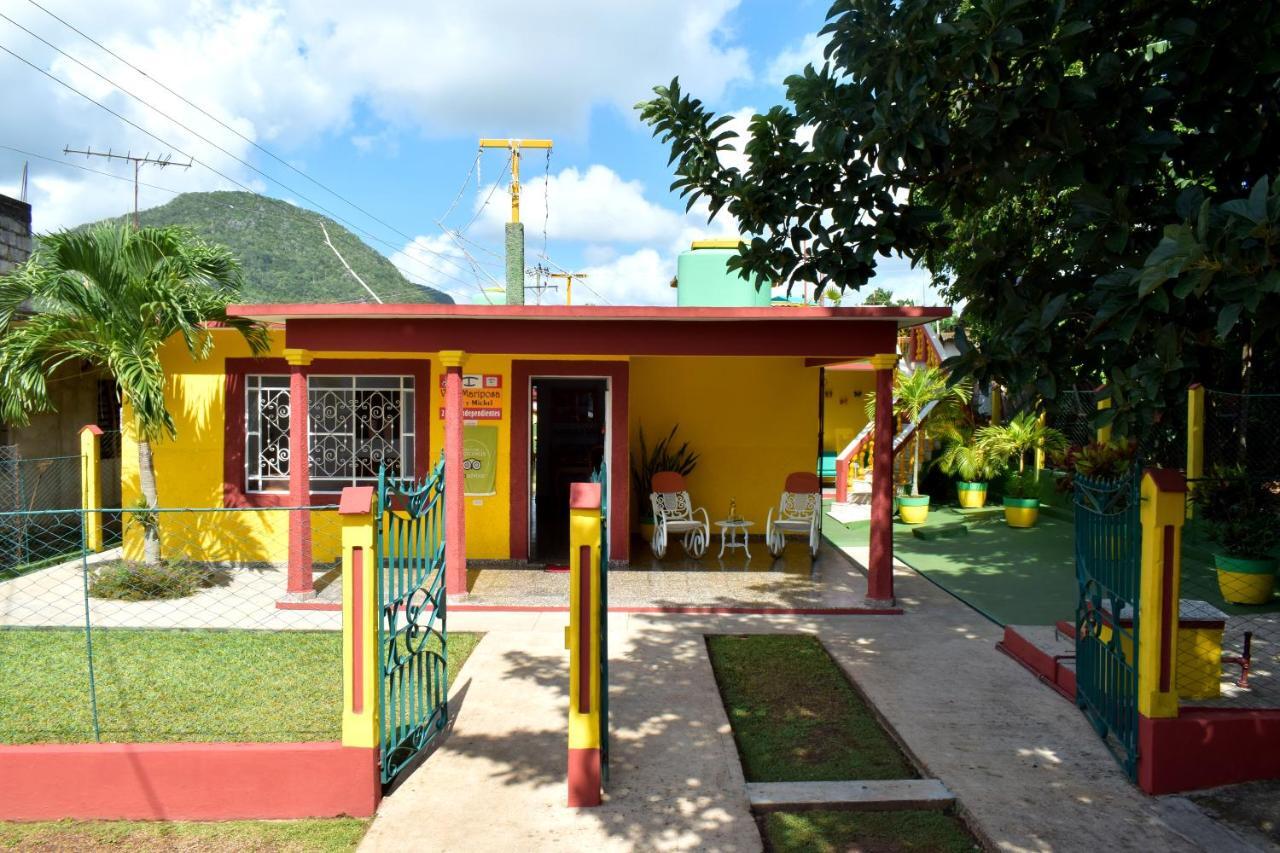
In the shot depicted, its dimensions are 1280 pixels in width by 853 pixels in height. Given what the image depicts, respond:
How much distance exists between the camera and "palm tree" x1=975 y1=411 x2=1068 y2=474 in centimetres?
1336

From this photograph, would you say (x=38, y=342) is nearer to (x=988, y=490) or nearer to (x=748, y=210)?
(x=748, y=210)

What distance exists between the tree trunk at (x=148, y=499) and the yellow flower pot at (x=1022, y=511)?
36.9 ft

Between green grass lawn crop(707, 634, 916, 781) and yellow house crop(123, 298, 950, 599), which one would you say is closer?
green grass lawn crop(707, 634, 916, 781)

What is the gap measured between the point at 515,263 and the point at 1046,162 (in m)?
8.03

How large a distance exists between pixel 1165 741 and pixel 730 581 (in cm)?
507

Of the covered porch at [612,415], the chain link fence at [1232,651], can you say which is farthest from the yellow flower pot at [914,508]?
the chain link fence at [1232,651]

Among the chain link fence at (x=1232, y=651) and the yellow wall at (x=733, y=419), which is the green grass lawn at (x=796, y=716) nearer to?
the chain link fence at (x=1232, y=651)

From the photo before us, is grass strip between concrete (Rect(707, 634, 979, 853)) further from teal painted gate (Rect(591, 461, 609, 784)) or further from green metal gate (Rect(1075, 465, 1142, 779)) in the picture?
green metal gate (Rect(1075, 465, 1142, 779))

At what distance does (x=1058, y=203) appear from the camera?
8.39 meters

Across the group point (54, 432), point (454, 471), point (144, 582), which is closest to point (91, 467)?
point (54, 432)

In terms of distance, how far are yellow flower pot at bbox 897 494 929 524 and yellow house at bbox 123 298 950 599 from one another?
2712 millimetres

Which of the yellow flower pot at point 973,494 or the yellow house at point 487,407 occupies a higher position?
the yellow house at point 487,407

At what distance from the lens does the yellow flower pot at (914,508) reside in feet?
43.7

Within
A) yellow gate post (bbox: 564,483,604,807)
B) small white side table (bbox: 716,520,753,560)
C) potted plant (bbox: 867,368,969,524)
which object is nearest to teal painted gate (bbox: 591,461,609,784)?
yellow gate post (bbox: 564,483,604,807)
